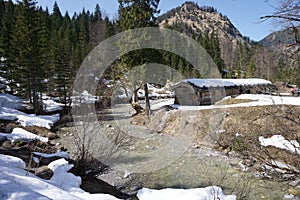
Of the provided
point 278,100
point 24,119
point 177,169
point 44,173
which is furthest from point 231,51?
point 44,173

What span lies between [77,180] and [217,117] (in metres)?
9.90

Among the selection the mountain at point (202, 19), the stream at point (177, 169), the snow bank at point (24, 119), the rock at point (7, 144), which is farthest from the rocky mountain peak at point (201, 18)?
the rock at point (7, 144)

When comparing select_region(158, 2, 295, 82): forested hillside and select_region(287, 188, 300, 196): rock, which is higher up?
select_region(158, 2, 295, 82): forested hillside

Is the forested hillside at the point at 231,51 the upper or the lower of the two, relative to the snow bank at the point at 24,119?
upper

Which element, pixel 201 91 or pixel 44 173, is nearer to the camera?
pixel 44 173

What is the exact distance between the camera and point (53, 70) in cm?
2428

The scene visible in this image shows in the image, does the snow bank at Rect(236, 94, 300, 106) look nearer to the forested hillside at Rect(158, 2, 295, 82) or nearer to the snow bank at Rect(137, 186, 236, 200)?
the forested hillside at Rect(158, 2, 295, 82)

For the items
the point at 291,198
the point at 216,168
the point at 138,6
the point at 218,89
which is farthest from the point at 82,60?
the point at 291,198

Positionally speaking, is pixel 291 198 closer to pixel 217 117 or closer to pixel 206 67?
pixel 217 117

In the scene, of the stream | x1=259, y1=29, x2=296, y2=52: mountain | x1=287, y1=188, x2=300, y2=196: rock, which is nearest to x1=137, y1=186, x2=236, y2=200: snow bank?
the stream

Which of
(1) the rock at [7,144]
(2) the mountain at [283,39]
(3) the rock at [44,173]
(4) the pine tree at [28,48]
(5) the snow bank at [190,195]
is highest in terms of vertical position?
(4) the pine tree at [28,48]

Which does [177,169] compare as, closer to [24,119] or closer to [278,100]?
[278,100]

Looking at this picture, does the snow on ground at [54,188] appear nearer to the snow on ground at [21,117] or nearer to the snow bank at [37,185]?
the snow bank at [37,185]

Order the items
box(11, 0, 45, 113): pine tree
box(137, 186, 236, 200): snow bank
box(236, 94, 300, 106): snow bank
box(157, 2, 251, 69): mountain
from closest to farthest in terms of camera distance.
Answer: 1. box(236, 94, 300, 106): snow bank
2. box(137, 186, 236, 200): snow bank
3. box(11, 0, 45, 113): pine tree
4. box(157, 2, 251, 69): mountain
